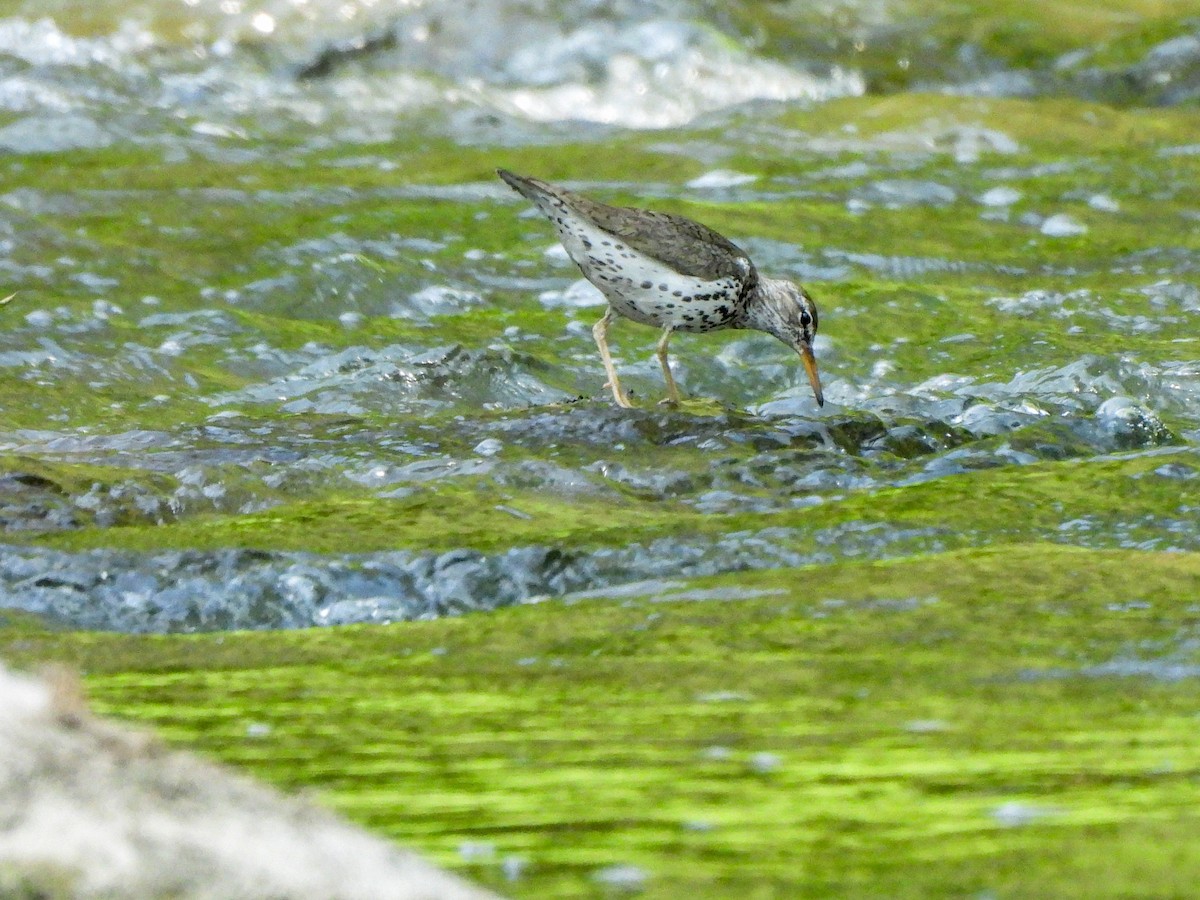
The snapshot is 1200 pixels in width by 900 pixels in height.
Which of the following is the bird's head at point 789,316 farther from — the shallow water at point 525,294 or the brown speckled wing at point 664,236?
the shallow water at point 525,294

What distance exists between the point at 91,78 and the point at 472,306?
5972 mm

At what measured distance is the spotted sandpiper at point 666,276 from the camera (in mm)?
8195

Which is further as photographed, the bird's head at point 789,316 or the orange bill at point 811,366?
the bird's head at point 789,316

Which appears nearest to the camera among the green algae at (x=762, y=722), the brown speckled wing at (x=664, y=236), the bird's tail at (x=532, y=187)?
the green algae at (x=762, y=722)

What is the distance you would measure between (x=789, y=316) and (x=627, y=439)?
1.85 m

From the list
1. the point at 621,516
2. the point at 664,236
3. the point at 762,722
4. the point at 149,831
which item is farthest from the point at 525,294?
the point at 149,831

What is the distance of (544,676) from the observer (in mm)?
4250

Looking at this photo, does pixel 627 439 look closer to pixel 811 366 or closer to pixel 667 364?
pixel 667 364

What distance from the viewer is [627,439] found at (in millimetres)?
7129

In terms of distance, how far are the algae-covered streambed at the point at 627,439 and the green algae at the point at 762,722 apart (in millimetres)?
16

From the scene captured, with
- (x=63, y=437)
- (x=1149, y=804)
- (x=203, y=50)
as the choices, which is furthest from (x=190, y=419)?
(x=203, y=50)

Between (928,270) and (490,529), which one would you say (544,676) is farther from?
(928,270)

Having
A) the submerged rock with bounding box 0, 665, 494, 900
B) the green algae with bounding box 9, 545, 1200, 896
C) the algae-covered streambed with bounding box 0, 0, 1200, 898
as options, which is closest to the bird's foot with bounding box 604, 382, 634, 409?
the algae-covered streambed with bounding box 0, 0, 1200, 898

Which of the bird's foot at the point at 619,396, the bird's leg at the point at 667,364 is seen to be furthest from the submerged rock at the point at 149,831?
the bird's leg at the point at 667,364
